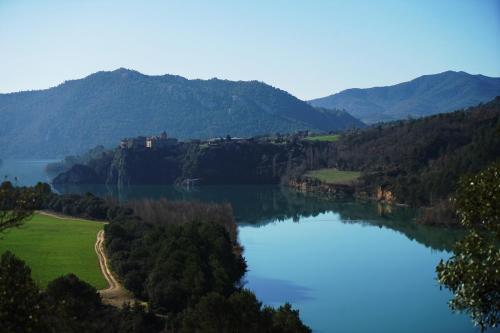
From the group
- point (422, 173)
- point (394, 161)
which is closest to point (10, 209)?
point (422, 173)

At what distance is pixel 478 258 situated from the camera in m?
6.00

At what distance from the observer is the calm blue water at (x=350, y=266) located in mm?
23062

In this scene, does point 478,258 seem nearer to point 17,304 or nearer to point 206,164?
point 17,304

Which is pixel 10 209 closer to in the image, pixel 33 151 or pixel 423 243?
pixel 423 243

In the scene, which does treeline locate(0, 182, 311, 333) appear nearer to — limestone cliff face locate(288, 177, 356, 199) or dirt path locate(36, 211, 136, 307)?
dirt path locate(36, 211, 136, 307)

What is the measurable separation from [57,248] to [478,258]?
2970cm

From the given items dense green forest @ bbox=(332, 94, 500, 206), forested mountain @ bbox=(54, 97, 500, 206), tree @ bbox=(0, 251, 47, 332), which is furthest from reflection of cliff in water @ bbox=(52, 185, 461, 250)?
tree @ bbox=(0, 251, 47, 332)

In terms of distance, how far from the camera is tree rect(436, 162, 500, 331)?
19.2 feet

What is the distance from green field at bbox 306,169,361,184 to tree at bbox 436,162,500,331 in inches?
2815

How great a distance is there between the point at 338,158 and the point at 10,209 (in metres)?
85.2

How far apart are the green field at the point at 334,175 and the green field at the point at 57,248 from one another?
4196 centimetres

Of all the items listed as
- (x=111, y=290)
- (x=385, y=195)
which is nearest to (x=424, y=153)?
(x=385, y=195)

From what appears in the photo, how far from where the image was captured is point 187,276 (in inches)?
839

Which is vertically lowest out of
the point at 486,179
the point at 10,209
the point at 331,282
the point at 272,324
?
the point at 331,282
